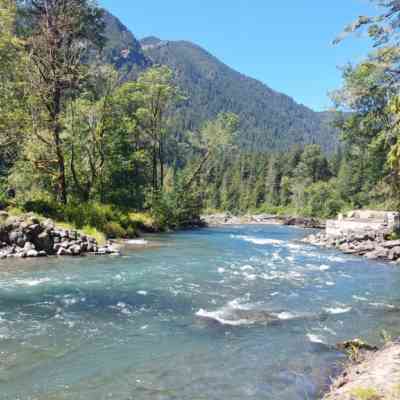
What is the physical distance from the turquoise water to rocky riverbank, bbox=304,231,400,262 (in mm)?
5286

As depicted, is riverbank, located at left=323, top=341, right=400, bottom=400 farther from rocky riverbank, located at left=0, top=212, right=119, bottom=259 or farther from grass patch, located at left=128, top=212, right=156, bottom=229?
grass patch, located at left=128, top=212, right=156, bottom=229

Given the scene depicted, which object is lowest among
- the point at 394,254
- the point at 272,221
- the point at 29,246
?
the point at 272,221

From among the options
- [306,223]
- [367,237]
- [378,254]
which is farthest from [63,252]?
[306,223]

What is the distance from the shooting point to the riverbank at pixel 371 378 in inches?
201

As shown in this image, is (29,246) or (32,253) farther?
(29,246)

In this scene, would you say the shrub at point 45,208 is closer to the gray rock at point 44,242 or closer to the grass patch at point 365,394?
the gray rock at point 44,242

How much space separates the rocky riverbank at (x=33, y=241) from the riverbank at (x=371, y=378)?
14966 mm

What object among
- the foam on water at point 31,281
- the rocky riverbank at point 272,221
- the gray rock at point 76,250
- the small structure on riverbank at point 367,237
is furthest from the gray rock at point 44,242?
the rocky riverbank at point 272,221

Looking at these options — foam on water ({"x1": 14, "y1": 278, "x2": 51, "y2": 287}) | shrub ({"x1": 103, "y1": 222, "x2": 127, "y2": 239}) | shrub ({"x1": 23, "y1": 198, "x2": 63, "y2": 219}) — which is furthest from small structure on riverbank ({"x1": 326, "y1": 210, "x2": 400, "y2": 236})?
foam on water ({"x1": 14, "y1": 278, "x2": 51, "y2": 287})

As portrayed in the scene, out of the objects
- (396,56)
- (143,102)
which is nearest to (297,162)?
(143,102)

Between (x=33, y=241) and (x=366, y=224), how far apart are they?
1049 inches

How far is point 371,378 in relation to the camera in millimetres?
5699

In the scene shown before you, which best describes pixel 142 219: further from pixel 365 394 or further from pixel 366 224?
pixel 365 394

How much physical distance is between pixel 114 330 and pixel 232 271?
845 centimetres
